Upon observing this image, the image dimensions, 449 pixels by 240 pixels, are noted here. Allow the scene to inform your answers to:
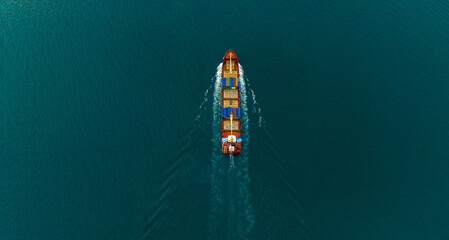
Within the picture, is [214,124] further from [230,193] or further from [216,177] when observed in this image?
[230,193]

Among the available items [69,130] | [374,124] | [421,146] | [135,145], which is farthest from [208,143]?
[421,146]

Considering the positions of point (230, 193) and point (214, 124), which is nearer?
point (230, 193)

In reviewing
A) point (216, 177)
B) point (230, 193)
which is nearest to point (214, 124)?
point (216, 177)

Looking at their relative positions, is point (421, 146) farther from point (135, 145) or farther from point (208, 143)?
point (135, 145)

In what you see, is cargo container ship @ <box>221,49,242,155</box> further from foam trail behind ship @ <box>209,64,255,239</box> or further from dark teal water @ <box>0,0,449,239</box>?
dark teal water @ <box>0,0,449,239</box>

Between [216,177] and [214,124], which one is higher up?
[214,124]

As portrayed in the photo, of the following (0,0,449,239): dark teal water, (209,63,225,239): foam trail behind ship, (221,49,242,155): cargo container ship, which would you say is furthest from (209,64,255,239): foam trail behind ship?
(221,49,242,155): cargo container ship
